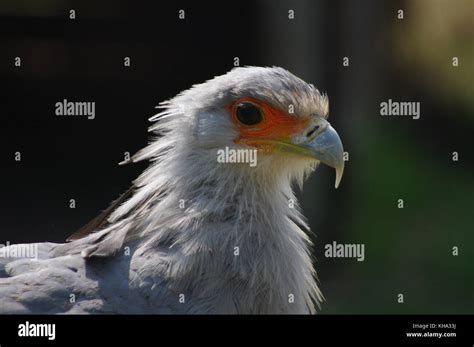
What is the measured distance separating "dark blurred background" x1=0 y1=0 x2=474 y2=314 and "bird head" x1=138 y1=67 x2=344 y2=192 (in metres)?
3.16

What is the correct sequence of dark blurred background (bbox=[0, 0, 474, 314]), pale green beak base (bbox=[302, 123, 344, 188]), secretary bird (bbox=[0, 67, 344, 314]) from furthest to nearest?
dark blurred background (bbox=[0, 0, 474, 314]), pale green beak base (bbox=[302, 123, 344, 188]), secretary bird (bbox=[0, 67, 344, 314])

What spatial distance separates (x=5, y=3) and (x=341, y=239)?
3.20 metres

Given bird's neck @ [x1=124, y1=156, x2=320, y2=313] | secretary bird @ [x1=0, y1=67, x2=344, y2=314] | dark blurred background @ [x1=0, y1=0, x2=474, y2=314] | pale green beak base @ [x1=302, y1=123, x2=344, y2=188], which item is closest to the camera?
secretary bird @ [x1=0, y1=67, x2=344, y2=314]

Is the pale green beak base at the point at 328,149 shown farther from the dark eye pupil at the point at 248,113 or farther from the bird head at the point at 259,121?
the dark eye pupil at the point at 248,113

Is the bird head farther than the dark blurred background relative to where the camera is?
No

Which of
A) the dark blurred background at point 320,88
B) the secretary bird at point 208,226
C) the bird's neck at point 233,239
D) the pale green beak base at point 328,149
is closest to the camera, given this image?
the secretary bird at point 208,226

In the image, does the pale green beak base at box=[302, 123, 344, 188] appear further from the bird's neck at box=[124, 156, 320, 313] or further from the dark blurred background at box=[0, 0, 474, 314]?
the dark blurred background at box=[0, 0, 474, 314]

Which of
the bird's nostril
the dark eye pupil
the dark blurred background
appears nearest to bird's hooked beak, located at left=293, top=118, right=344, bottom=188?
the bird's nostril

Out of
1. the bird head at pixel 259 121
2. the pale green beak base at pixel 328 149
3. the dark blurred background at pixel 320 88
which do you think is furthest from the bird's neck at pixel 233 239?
the dark blurred background at pixel 320 88

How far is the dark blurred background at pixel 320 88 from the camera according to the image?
682 cm

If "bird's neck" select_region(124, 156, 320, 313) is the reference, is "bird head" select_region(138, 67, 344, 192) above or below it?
above

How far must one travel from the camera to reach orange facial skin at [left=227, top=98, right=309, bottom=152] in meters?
3.61

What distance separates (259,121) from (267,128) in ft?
0.15
